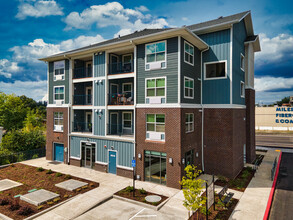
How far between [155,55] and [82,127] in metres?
11.8

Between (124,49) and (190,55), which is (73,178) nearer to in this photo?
(124,49)

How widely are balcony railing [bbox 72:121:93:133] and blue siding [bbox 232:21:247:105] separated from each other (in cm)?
1481

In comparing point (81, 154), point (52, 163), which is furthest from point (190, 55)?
point (52, 163)

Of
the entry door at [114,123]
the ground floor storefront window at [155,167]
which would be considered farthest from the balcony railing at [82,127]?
the ground floor storefront window at [155,167]

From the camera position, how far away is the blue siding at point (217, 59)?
16172 millimetres

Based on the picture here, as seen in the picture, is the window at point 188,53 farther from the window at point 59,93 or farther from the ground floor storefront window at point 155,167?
the window at point 59,93

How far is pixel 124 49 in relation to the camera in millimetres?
17016

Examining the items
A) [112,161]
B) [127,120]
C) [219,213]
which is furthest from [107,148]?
[219,213]

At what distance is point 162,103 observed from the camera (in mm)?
14633

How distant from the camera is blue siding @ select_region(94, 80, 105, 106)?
18109mm

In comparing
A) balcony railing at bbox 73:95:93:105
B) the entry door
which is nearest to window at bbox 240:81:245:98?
the entry door

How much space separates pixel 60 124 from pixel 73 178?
24.8 feet

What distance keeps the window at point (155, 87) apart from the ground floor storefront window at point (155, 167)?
4.62 meters

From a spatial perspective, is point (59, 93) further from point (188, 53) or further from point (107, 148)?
point (188, 53)
